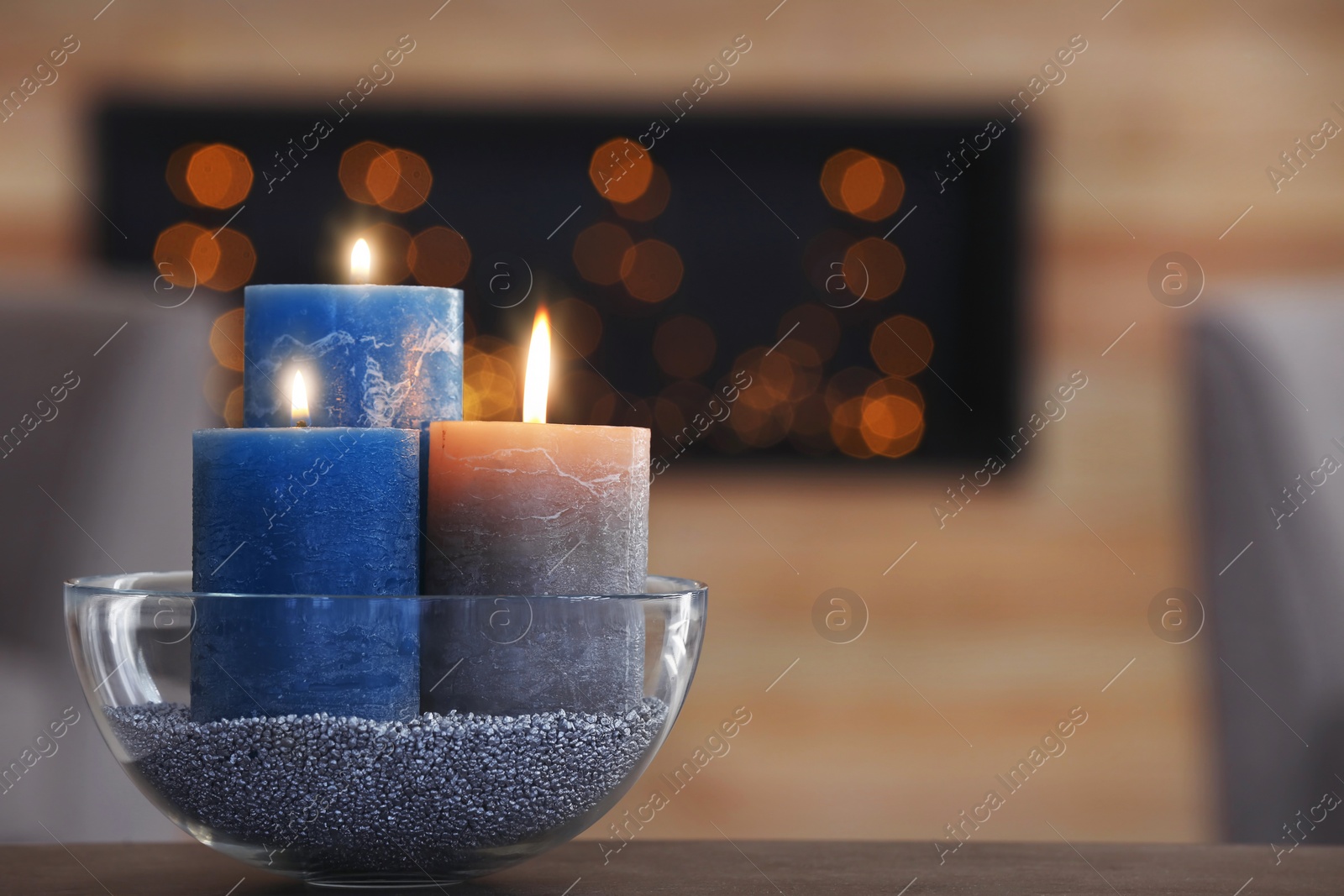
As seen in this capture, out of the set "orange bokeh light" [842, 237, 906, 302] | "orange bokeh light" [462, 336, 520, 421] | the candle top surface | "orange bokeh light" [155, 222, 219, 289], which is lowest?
the candle top surface

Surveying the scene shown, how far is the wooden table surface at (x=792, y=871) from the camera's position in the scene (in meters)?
0.58

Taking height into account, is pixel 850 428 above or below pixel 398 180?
below

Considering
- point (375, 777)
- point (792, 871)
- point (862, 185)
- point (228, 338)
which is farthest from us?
point (862, 185)

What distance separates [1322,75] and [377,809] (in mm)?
2473

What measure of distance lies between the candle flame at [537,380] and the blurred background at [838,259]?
1691 millimetres

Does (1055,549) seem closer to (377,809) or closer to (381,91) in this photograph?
(381,91)

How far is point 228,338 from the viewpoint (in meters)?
2.24

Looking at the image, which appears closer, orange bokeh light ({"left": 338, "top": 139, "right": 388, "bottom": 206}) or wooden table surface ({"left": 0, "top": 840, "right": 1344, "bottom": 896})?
wooden table surface ({"left": 0, "top": 840, "right": 1344, "bottom": 896})

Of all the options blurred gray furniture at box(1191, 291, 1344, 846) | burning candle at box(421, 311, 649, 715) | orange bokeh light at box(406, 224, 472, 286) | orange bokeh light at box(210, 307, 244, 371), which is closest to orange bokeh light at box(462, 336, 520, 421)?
orange bokeh light at box(406, 224, 472, 286)

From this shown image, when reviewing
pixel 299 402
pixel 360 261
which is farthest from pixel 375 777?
pixel 360 261

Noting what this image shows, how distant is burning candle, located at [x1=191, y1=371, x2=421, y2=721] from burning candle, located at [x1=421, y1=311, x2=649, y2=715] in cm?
1

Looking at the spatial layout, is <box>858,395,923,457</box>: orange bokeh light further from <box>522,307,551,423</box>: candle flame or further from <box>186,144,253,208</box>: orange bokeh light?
<box>522,307,551,423</box>: candle flame

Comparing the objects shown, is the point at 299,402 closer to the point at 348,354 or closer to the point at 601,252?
the point at 348,354

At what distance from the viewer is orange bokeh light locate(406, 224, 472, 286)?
230 centimetres
